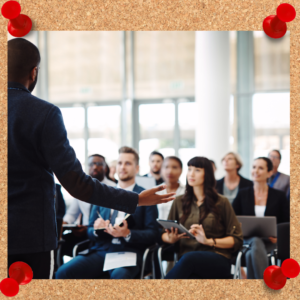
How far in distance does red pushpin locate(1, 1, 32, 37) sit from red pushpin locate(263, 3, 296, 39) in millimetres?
908

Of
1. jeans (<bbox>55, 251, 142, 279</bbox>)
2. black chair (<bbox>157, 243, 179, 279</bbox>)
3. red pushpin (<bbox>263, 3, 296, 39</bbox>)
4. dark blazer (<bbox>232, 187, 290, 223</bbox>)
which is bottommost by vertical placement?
black chair (<bbox>157, 243, 179, 279</bbox>)

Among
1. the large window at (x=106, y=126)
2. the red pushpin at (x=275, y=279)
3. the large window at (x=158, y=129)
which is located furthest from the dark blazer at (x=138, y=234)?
the large window at (x=158, y=129)

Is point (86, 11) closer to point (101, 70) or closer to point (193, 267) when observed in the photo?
point (193, 267)

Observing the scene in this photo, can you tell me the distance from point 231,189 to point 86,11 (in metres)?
3.49

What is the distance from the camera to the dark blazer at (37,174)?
49.1 inches

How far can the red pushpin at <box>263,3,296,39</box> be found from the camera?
121 cm

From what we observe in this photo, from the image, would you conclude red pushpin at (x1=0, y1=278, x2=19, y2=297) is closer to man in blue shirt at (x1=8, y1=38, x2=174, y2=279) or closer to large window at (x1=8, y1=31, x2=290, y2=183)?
man in blue shirt at (x1=8, y1=38, x2=174, y2=279)

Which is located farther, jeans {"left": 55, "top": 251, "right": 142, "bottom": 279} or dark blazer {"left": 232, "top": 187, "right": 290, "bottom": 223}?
dark blazer {"left": 232, "top": 187, "right": 290, "bottom": 223}

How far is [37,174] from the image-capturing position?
1271mm

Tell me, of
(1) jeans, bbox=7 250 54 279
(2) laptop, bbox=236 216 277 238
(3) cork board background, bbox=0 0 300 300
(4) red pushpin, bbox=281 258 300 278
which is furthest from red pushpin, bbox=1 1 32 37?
(2) laptop, bbox=236 216 277 238

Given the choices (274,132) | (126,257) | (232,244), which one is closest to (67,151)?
(126,257)

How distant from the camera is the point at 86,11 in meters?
1.36

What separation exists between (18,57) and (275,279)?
1.28m

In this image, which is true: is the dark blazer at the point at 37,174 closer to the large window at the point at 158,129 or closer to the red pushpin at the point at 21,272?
the red pushpin at the point at 21,272
